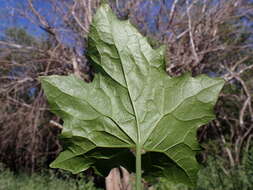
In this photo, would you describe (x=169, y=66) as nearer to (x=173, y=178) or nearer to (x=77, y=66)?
(x=77, y=66)

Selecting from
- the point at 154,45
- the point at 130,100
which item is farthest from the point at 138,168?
the point at 154,45

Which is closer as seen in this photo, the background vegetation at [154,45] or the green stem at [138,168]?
the green stem at [138,168]

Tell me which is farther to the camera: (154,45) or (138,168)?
(154,45)

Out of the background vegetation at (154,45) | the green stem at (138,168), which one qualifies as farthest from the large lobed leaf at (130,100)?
the background vegetation at (154,45)

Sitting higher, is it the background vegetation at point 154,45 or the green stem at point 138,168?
the background vegetation at point 154,45

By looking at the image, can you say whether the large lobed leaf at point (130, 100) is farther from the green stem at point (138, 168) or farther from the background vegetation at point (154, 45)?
the background vegetation at point (154, 45)

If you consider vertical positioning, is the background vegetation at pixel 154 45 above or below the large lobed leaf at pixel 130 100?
above

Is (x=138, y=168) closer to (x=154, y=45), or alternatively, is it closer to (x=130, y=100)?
(x=130, y=100)

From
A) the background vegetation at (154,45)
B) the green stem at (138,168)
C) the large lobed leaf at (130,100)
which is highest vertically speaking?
the background vegetation at (154,45)
